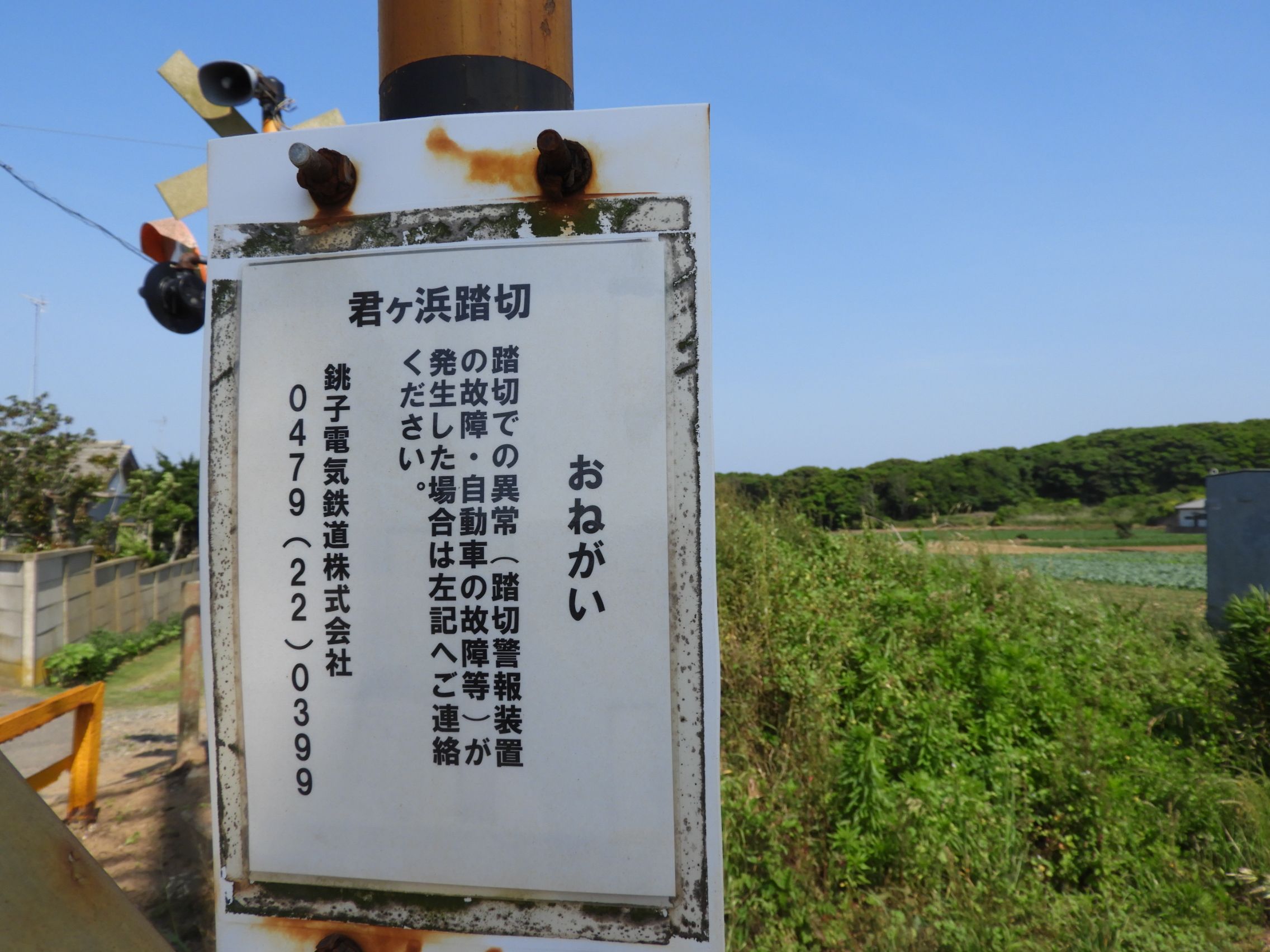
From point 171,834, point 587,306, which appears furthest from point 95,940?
point 171,834

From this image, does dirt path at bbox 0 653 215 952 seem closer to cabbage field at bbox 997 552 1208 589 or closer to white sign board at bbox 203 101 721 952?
white sign board at bbox 203 101 721 952

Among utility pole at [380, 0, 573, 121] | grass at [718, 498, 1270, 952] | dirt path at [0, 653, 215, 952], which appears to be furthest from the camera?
dirt path at [0, 653, 215, 952]

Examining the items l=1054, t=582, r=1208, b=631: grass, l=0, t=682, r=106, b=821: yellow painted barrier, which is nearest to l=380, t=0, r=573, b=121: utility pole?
l=0, t=682, r=106, b=821: yellow painted barrier

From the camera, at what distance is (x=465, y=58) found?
132 cm

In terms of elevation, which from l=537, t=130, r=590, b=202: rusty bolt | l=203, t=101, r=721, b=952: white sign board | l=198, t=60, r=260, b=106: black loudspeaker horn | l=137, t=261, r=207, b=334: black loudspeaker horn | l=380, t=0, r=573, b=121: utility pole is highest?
l=198, t=60, r=260, b=106: black loudspeaker horn

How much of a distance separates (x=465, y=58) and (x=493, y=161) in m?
0.24

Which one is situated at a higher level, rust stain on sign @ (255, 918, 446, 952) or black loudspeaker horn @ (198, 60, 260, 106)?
black loudspeaker horn @ (198, 60, 260, 106)

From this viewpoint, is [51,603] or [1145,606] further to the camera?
[51,603]

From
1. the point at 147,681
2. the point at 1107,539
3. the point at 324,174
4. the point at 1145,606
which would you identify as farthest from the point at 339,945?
the point at 1107,539

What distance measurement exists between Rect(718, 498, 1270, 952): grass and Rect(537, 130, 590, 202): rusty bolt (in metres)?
2.51

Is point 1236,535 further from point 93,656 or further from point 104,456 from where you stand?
point 104,456

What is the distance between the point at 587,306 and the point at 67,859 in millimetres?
1001

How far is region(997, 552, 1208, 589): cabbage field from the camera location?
14969 millimetres

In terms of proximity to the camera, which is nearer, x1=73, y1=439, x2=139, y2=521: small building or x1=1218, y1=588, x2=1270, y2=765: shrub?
x1=1218, y1=588, x2=1270, y2=765: shrub
